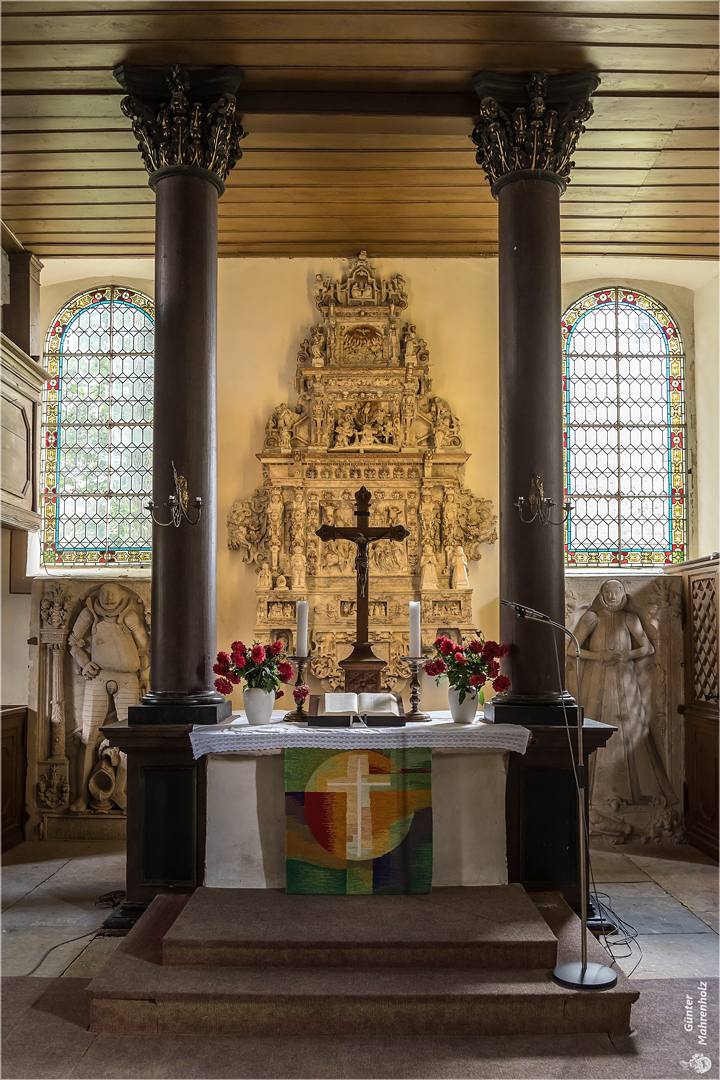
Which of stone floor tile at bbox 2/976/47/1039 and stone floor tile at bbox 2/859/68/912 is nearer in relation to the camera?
stone floor tile at bbox 2/976/47/1039

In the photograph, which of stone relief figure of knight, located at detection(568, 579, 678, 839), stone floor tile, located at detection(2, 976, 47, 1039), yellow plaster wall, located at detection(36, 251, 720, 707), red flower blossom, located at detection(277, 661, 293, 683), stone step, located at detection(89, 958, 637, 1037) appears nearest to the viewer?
stone step, located at detection(89, 958, 637, 1037)

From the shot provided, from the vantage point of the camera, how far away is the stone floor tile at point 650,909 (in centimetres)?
542

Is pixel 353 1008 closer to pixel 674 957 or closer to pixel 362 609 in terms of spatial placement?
pixel 674 957

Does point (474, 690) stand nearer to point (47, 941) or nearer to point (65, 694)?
point (47, 941)

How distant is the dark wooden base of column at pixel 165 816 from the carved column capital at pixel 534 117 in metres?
3.97

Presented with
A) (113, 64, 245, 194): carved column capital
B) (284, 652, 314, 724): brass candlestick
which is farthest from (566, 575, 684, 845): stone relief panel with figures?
(113, 64, 245, 194): carved column capital

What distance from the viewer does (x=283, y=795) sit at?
16.3 feet

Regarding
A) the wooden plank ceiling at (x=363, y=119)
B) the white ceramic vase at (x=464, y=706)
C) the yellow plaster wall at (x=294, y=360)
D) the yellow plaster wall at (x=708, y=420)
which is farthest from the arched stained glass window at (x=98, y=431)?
the yellow plaster wall at (x=708, y=420)

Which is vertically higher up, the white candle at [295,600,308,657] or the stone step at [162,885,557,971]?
the white candle at [295,600,308,657]

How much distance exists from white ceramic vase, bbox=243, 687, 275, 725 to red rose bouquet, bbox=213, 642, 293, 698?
26 mm

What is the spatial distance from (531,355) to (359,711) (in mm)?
2374

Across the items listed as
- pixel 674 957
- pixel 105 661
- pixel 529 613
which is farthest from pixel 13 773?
pixel 674 957

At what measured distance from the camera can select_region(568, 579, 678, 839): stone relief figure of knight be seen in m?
7.73

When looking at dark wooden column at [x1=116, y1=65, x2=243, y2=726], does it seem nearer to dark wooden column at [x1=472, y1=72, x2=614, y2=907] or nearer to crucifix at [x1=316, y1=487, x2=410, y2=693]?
crucifix at [x1=316, y1=487, x2=410, y2=693]
